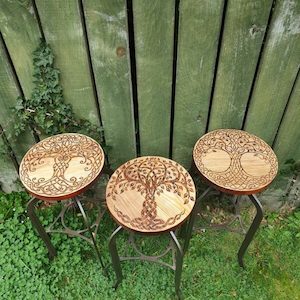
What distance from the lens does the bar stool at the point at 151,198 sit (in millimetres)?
2049

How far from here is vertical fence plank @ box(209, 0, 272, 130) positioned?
194 centimetres

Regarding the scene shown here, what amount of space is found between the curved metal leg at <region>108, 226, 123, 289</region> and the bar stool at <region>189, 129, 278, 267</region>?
21.0 inches

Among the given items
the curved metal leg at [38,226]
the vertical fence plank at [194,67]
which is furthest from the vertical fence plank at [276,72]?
the curved metal leg at [38,226]

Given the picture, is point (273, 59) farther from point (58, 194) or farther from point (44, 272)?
point (44, 272)

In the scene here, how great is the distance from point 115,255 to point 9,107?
1233 millimetres

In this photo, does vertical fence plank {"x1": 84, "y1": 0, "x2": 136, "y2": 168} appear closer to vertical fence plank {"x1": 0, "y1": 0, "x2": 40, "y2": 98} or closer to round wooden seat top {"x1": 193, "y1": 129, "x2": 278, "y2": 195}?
vertical fence plank {"x1": 0, "y1": 0, "x2": 40, "y2": 98}

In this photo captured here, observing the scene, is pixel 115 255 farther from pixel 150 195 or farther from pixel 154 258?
pixel 150 195

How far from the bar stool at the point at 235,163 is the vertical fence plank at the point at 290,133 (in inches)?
11.7

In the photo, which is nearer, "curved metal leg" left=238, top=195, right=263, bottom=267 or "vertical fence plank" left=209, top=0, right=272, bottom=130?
"vertical fence plank" left=209, top=0, right=272, bottom=130

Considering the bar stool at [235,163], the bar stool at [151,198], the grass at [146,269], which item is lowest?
the grass at [146,269]

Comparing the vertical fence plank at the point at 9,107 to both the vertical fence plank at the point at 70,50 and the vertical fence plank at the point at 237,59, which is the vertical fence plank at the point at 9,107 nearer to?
Result: the vertical fence plank at the point at 70,50

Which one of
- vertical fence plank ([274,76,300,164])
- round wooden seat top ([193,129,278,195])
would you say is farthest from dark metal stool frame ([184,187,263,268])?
vertical fence plank ([274,76,300,164])

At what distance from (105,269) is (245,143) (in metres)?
1.40

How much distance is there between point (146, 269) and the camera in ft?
9.33
